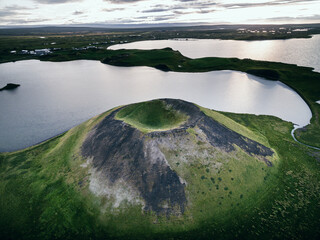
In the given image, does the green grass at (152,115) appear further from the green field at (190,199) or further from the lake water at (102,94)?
the lake water at (102,94)

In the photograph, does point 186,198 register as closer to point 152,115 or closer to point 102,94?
point 152,115

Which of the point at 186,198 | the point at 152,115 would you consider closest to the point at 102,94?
the point at 152,115

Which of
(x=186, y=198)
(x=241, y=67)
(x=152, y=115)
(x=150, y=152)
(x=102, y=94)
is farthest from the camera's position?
(x=241, y=67)

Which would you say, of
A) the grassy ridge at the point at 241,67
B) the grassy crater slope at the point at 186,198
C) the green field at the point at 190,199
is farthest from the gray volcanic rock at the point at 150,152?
the grassy ridge at the point at 241,67

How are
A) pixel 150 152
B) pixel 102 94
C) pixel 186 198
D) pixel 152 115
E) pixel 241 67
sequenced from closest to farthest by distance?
pixel 186 198 < pixel 150 152 < pixel 152 115 < pixel 102 94 < pixel 241 67

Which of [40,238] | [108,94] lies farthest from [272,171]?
[108,94]

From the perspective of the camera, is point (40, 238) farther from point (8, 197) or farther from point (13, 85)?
point (13, 85)

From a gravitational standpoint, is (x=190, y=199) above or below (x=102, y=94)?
above

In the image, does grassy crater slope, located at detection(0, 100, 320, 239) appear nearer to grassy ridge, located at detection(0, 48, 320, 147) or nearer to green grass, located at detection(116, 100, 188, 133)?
→ green grass, located at detection(116, 100, 188, 133)
